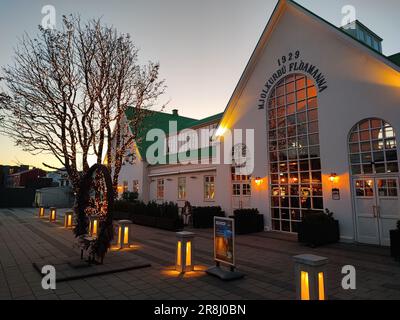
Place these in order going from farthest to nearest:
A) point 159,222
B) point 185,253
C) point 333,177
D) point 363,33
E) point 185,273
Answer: point 363,33
point 159,222
point 333,177
point 185,253
point 185,273

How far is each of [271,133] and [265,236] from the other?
17.4 ft

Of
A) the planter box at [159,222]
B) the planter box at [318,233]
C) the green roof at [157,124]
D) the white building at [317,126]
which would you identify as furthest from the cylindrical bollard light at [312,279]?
the green roof at [157,124]

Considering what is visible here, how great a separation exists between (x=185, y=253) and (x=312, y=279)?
366 cm

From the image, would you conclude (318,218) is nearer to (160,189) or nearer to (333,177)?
A: (333,177)

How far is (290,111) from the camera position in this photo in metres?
13.4

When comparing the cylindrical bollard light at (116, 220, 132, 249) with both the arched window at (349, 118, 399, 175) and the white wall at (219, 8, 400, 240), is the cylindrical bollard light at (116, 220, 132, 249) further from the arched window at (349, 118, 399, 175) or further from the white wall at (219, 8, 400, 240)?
the arched window at (349, 118, 399, 175)

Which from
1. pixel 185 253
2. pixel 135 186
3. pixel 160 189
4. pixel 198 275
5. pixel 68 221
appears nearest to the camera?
pixel 198 275

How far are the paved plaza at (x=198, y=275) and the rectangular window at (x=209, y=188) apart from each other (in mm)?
7095

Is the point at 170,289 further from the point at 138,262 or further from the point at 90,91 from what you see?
the point at 90,91

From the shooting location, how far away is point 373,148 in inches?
405

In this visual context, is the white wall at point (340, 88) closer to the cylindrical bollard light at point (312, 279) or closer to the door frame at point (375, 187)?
the door frame at point (375, 187)

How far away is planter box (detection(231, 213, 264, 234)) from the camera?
13.1 meters

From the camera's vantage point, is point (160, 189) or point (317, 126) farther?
point (160, 189)

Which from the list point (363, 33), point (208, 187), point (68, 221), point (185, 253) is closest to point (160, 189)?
point (208, 187)
